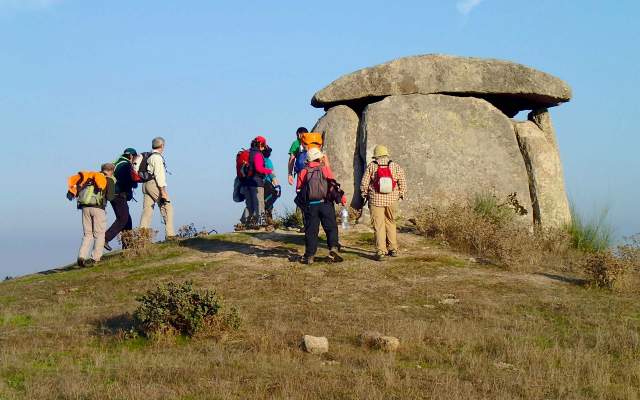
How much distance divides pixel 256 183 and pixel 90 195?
391 cm

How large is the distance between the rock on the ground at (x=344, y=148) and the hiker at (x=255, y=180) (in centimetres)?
187

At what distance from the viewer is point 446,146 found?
61.1 feet

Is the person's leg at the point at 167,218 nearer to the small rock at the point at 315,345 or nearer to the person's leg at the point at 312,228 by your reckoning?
the person's leg at the point at 312,228

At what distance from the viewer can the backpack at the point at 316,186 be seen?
13.0 meters

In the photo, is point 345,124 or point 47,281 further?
point 345,124

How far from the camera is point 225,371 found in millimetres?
7156

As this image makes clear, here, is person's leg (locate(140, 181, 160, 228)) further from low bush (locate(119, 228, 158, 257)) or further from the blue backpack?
the blue backpack

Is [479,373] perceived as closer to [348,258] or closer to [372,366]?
[372,366]

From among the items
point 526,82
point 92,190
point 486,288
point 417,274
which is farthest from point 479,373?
point 526,82

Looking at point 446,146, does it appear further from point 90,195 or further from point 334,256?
point 90,195

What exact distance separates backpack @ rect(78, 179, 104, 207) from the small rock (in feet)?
26.3

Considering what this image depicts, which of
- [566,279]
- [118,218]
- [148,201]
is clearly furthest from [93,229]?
[566,279]

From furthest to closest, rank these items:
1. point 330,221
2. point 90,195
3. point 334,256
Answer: point 90,195
point 334,256
point 330,221

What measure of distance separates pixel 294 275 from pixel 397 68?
849cm
